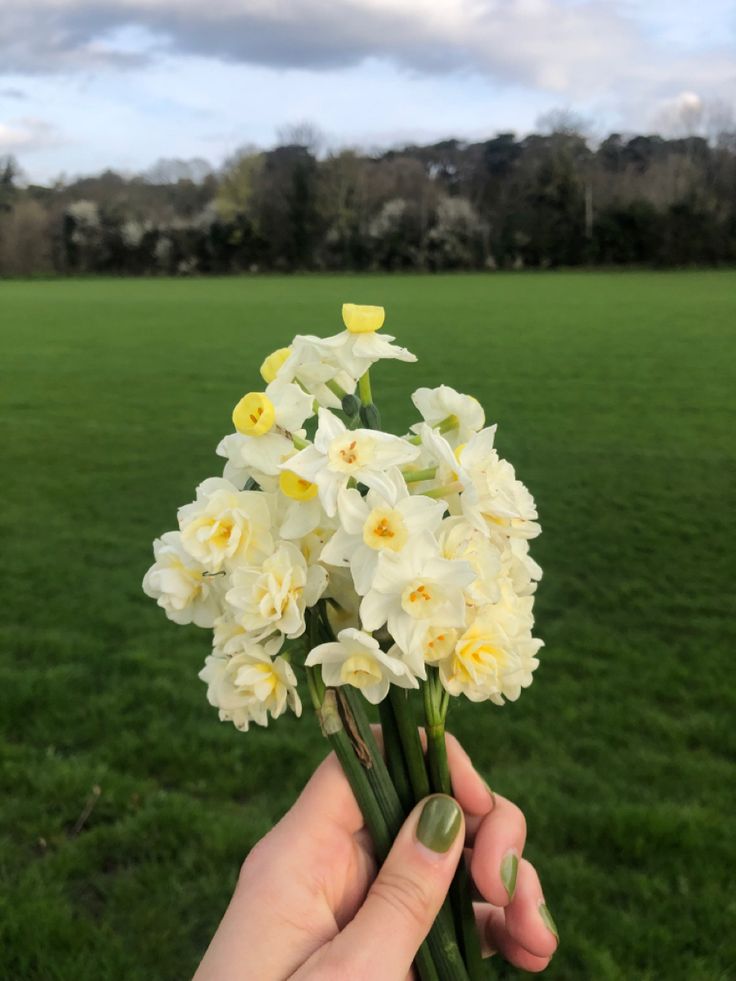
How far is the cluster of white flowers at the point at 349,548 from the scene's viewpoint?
1.08 metres

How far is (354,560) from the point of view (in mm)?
1083

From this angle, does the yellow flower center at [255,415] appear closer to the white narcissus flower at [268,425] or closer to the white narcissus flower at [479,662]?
the white narcissus flower at [268,425]

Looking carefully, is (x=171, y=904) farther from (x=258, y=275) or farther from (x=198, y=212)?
(x=198, y=212)

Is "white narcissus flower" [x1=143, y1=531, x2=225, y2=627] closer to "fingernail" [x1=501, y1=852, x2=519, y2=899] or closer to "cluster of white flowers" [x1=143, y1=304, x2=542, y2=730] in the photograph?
"cluster of white flowers" [x1=143, y1=304, x2=542, y2=730]

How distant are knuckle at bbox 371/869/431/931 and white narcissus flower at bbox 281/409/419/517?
611mm

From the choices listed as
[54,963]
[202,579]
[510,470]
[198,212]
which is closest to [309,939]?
[202,579]

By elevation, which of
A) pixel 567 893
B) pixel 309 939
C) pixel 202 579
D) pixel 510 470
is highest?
pixel 510 470

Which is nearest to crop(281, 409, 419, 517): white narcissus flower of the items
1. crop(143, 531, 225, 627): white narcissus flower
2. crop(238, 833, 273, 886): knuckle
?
crop(143, 531, 225, 627): white narcissus flower

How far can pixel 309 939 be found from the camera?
4.45 ft

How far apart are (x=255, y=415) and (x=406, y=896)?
29.5 inches

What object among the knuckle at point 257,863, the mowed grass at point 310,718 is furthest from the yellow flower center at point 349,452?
the mowed grass at point 310,718

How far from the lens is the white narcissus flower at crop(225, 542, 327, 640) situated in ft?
3.50

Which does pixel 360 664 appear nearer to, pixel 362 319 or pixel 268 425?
pixel 268 425

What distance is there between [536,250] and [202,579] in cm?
4620
